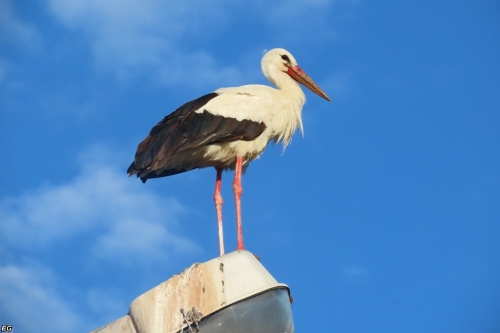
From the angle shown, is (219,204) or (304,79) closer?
(219,204)

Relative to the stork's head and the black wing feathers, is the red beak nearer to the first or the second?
the stork's head

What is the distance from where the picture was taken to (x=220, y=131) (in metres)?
8.46

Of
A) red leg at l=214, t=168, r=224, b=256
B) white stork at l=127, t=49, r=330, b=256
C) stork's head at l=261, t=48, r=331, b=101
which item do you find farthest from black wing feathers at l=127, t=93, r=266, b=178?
stork's head at l=261, t=48, r=331, b=101

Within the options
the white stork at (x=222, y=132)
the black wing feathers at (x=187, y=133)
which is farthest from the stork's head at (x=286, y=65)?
the black wing feathers at (x=187, y=133)

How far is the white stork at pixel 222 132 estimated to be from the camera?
8.04 metres

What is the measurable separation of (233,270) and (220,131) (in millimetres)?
2736

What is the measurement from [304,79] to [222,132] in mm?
1721

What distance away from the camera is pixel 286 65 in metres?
9.80

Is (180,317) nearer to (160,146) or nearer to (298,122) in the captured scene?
(160,146)

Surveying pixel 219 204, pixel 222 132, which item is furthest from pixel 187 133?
pixel 219 204

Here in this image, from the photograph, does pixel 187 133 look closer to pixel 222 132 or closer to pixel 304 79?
pixel 222 132

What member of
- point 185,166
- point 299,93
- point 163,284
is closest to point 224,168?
point 185,166

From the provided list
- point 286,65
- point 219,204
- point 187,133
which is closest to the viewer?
point 187,133

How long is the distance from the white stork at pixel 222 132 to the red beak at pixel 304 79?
1.00 feet
